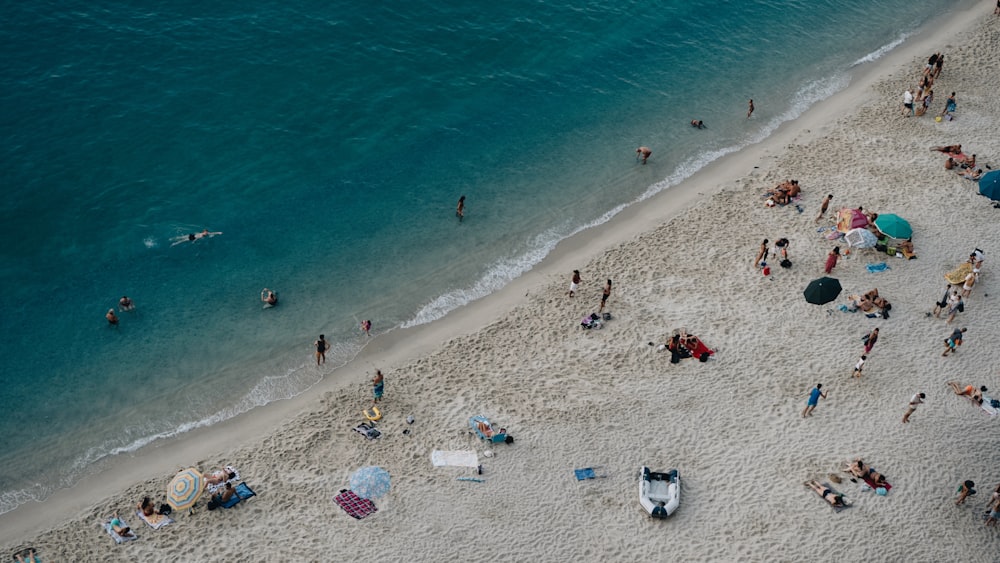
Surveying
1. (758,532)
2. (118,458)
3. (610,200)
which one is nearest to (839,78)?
(610,200)

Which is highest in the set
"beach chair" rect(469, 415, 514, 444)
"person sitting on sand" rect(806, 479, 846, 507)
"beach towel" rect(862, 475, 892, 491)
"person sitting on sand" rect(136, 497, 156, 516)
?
"beach towel" rect(862, 475, 892, 491)

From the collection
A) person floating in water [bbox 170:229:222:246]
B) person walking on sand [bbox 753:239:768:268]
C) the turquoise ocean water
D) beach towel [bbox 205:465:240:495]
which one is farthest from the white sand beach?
person floating in water [bbox 170:229:222:246]

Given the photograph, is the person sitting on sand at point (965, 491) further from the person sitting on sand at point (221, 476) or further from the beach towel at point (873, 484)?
the person sitting on sand at point (221, 476)

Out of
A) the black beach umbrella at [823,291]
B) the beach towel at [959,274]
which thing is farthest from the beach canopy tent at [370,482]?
the beach towel at [959,274]

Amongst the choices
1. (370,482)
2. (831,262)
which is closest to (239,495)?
(370,482)

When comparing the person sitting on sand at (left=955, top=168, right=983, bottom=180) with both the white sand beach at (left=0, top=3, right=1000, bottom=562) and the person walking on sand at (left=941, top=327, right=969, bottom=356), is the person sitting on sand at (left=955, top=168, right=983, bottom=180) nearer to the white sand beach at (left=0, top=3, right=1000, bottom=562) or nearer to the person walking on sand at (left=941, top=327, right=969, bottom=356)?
the white sand beach at (left=0, top=3, right=1000, bottom=562)
